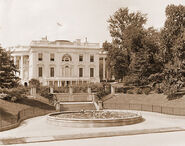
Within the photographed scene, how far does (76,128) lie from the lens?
71.1 feet

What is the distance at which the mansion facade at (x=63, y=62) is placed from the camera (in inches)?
2359

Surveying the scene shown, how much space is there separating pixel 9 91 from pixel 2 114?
8.48 metres

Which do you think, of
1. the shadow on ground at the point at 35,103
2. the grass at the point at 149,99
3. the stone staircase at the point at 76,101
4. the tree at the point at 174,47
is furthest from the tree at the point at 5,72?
the tree at the point at 174,47

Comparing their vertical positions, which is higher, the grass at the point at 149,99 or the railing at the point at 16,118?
the grass at the point at 149,99

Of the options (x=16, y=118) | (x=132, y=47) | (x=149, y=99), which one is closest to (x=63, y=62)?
(x=132, y=47)

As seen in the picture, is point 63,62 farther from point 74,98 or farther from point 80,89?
point 74,98

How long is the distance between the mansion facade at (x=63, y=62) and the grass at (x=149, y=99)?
18.8 m

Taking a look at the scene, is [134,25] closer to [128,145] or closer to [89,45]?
[89,45]

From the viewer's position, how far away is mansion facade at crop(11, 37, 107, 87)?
59906 mm

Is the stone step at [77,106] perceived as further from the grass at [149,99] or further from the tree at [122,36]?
the tree at [122,36]

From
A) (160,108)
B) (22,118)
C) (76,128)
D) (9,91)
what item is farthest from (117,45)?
(76,128)

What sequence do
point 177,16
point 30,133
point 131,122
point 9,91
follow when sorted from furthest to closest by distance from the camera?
1. point 177,16
2. point 9,91
3. point 131,122
4. point 30,133

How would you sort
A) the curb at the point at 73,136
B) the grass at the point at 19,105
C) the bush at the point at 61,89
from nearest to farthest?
the curb at the point at 73,136, the grass at the point at 19,105, the bush at the point at 61,89

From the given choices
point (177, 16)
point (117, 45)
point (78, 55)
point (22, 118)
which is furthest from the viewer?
point (78, 55)
